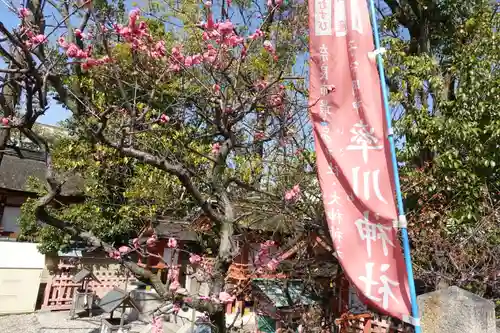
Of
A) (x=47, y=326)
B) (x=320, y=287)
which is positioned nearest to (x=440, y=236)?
(x=320, y=287)

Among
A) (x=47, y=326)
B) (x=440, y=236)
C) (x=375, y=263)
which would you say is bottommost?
(x=47, y=326)

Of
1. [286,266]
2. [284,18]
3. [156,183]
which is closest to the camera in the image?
[286,266]

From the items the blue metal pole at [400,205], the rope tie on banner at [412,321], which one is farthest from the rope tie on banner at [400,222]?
the rope tie on banner at [412,321]

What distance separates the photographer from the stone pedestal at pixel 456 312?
11.6ft

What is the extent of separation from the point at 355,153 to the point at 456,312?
1909 mm

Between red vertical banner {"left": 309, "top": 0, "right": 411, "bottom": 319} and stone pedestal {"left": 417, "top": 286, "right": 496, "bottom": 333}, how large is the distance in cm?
103

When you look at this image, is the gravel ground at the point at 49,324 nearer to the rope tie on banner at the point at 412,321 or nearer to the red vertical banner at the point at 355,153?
the red vertical banner at the point at 355,153

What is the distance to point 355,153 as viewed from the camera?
3.44 meters

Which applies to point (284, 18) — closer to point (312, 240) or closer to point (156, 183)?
point (312, 240)

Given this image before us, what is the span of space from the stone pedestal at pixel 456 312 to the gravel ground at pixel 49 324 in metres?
7.56

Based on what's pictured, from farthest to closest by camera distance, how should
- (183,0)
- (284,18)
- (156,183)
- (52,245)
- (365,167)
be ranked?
(52,245)
(156,183)
(183,0)
(284,18)
(365,167)

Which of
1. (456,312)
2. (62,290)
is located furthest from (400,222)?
(62,290)

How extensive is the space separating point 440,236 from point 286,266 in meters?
3.17

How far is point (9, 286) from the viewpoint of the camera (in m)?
10.8
